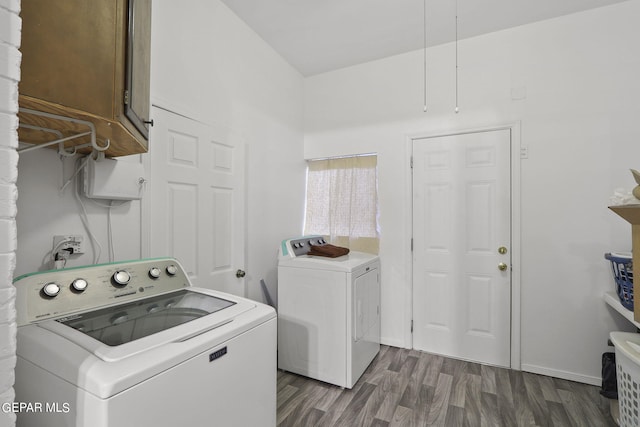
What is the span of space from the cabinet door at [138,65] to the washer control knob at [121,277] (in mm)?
640

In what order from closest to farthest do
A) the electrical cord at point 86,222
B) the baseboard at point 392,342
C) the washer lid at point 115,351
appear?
the washer lid at point 115,351 < the electrical cord at point 86,222 < the baseboard at point 392,342

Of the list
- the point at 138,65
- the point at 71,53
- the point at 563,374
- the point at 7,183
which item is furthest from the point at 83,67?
the point at 563,374

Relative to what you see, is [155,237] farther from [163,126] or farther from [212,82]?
[212,82]

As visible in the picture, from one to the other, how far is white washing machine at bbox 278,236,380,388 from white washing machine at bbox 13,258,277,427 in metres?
0.95

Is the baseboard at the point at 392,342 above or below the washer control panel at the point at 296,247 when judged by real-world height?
below

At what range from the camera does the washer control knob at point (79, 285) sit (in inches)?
46.8

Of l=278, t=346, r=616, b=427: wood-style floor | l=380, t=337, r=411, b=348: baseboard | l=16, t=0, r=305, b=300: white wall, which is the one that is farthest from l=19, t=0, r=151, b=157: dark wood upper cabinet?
l=380, t=337, r=411, b=348: baseboard

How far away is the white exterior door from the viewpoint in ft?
5.81

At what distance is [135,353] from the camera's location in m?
0.86

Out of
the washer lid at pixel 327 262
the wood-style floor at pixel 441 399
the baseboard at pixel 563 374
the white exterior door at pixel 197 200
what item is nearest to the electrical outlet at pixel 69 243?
the white exterior door at pixel 197 200

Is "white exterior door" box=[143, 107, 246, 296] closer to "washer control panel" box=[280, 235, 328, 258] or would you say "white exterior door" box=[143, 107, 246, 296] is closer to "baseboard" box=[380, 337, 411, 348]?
"washer control panel" box=[280, 235, 328, 258]

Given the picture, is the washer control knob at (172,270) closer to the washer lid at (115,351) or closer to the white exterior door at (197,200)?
the white exterior door at (197,200)

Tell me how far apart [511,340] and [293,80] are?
317cm

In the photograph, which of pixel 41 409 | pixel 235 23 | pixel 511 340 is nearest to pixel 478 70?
pixel 235 23
